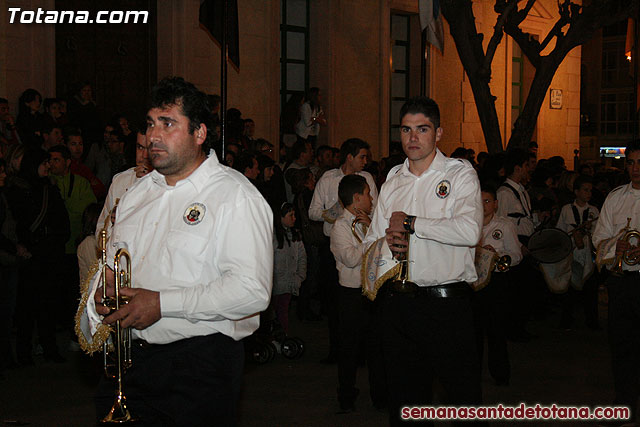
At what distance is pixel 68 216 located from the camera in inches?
373

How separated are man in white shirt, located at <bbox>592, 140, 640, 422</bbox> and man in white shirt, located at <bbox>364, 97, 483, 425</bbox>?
192cm

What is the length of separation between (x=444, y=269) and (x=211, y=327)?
1.98 metres

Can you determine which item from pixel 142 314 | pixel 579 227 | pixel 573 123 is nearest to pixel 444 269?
pixel 142 314

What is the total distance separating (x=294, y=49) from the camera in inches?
754

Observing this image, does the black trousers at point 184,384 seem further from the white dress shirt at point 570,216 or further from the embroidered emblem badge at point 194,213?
the white dress shirt at point 570,216

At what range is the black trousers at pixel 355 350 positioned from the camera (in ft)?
24.3

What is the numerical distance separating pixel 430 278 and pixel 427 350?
0.44 metres

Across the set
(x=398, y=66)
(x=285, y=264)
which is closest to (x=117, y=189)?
(x=285, y=264)

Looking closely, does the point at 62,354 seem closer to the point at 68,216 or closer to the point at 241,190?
the point at 68,216

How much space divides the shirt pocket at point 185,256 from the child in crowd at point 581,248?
873cm

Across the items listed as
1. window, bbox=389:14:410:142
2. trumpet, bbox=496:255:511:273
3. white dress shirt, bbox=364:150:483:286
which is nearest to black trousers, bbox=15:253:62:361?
trumpet, bbox=496:255:511:273

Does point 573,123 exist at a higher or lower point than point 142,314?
higher

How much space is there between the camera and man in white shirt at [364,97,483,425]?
532 cm

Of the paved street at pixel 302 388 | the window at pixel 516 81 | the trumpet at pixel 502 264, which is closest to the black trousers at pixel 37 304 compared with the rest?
the paved street at pixel 302 388
